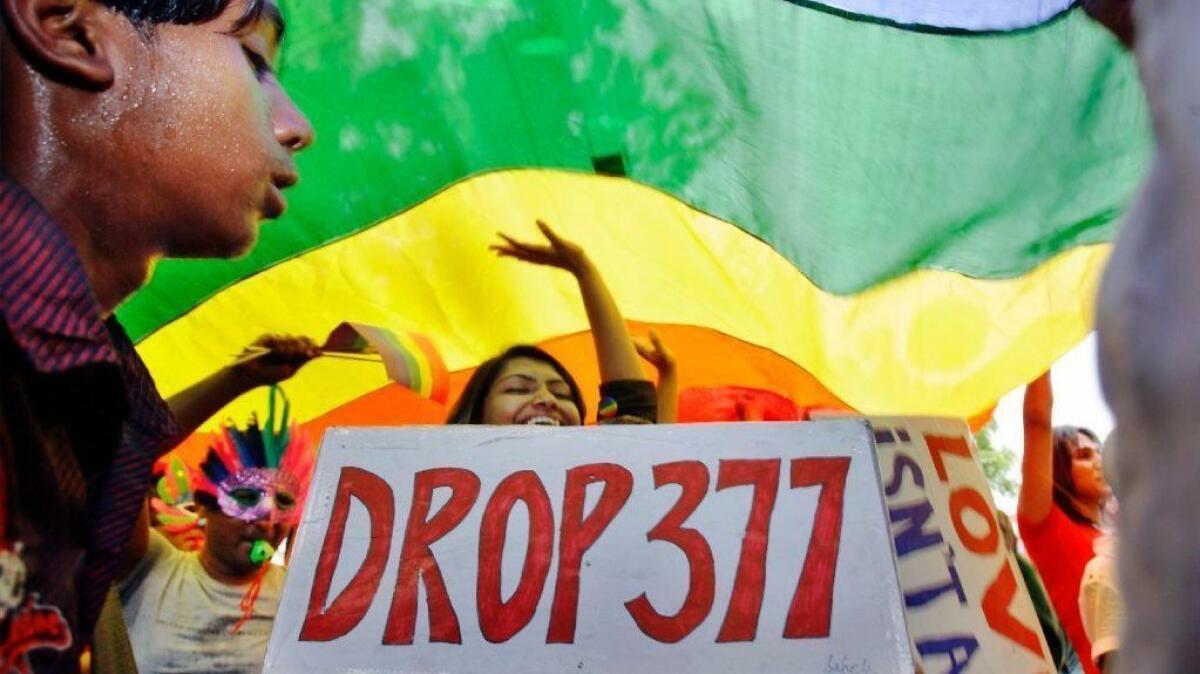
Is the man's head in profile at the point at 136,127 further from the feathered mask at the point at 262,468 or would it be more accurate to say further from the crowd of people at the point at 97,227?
the feathered mask at the point at 262,468

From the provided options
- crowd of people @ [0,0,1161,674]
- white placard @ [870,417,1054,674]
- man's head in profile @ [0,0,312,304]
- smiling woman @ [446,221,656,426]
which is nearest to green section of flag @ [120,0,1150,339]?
smiling woman @ [446,221,656,426]

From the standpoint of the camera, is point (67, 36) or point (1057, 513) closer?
point (67, 36)

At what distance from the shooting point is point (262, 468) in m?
3.85

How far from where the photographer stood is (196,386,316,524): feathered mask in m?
3.78

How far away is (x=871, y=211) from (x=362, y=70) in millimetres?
1425

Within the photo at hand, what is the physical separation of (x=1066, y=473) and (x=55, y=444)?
3134 millimetres

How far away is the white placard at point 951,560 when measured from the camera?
179cm

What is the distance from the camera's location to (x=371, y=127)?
3391mm

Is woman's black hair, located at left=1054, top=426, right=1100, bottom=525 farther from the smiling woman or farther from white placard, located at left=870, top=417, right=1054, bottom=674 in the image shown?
white placard, located at left=870, top=417, right=1054, bottom=674

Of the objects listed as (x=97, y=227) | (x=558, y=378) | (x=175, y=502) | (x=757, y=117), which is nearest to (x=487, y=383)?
(x=558, y=378)

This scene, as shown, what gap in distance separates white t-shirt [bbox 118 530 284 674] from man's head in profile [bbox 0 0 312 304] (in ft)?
6.63

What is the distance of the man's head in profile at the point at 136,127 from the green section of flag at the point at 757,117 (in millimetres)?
1664

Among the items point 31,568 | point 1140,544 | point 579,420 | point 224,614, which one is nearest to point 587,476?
point 31,568
